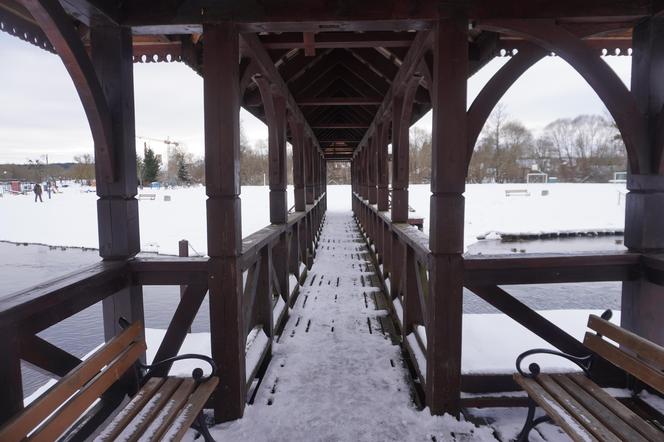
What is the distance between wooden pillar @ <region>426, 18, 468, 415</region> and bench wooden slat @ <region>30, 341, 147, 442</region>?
70.3 inches

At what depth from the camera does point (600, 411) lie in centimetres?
190

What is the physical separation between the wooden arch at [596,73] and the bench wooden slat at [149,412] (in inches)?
108

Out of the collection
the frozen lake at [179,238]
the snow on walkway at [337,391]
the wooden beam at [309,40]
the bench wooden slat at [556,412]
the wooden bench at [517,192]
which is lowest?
the frozen lake at [179,238]

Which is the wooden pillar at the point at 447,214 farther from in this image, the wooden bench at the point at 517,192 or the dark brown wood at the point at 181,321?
the wooden bench at the point at 517,192

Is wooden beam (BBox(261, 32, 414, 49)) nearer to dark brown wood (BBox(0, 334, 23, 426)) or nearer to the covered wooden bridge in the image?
the covered wooden bridge

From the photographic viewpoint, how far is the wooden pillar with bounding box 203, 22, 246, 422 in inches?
95.4

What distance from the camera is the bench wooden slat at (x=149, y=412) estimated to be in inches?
69.2

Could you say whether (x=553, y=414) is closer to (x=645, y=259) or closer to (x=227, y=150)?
(x=645, y=259)

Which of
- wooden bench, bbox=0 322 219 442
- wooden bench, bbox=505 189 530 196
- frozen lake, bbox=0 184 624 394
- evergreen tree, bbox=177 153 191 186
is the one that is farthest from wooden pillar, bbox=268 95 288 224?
evergreen tree, bbox=177 153 191 186

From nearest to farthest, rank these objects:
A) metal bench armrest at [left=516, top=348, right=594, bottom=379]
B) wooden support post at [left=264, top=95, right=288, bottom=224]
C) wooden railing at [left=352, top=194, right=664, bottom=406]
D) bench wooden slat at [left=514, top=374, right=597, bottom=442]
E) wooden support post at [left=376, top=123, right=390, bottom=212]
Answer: bench wooden slat at [left=514, top=374, right=597, bottom=442], metal bench armrest at [left=516, top=348, right=594, bottom=379], wooden railing at [left=352, top=194, right=664, bottom=406], wooden support post at [left=264, top=95, right=288, bottom=224], wooden support post at [left=376, top=123, right=390, bottom=212]

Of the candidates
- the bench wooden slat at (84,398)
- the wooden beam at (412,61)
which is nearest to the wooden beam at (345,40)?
the wooden beam at (412,61)

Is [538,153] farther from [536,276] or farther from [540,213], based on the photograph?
[536,276]

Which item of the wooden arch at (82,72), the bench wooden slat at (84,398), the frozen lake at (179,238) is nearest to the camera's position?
the bench wooden slat at (84,398)

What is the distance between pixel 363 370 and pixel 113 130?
2.49 meters
